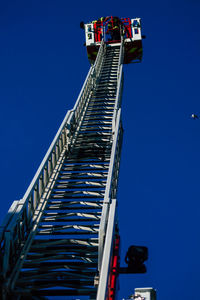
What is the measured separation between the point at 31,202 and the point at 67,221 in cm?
88

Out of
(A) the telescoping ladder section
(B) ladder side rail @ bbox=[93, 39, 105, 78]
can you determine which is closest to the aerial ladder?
(A) the telescoping ladder section

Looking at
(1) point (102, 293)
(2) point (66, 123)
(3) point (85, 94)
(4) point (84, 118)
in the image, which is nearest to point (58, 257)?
(1) point (102, 293)

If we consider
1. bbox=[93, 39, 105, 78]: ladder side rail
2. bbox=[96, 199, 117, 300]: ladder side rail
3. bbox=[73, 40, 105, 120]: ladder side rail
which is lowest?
bbox=[96, 199, 117, 300]: ladder side rail

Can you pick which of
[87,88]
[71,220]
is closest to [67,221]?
[71,220]

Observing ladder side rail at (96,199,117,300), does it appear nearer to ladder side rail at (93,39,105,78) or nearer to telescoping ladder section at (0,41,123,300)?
telescoping ladder section at (0,41,123,300)

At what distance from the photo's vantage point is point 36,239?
7.34 m

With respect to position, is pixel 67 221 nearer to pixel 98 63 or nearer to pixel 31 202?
pixel 31 202

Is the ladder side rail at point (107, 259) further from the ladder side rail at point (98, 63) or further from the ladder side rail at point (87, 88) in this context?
the ladder side rail at point (98, 63)

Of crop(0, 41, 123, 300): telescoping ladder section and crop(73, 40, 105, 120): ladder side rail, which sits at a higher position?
crop(73, 40, 105, 120): ladder side rail

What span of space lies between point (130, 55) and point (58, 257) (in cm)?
1471

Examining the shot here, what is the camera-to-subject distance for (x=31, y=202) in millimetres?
7684

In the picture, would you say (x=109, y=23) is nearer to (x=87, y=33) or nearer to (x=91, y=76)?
(x=87, y=33)

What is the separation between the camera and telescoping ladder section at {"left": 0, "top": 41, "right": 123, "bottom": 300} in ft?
20.4

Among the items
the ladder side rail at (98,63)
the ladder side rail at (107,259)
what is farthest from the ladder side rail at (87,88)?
the ladder side rail at (107,259)
